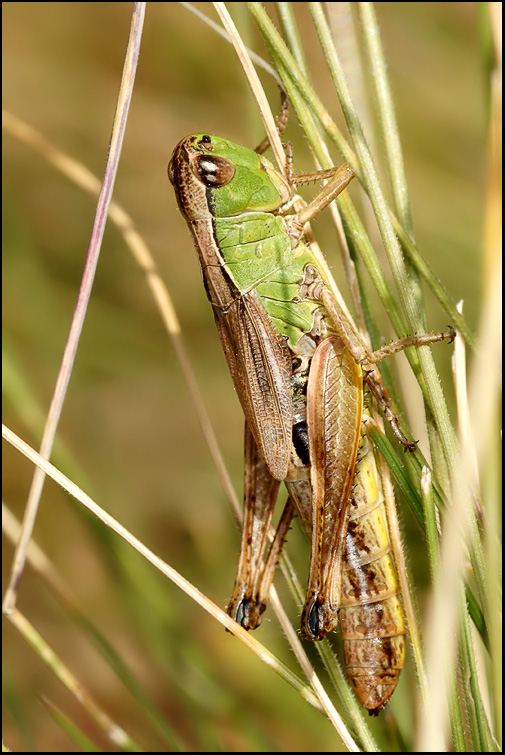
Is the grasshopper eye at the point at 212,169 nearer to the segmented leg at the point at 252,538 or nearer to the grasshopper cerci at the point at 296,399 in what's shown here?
the grasshopper cerci at the point at 296,399

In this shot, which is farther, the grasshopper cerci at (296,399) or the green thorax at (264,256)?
the green thorax at (264,256)

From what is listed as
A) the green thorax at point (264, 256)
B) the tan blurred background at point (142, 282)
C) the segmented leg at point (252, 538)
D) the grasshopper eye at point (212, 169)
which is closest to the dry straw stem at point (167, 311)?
the segmented leg at point (252, 538)

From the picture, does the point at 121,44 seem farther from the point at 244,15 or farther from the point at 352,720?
the point at 352,720

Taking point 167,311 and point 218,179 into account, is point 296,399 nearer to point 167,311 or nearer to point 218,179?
point 167,311

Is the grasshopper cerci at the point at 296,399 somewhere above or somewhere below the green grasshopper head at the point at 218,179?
below

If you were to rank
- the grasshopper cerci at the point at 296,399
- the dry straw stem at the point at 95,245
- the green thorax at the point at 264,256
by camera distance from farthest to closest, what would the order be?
the green thorax at the point at 264,256, the grasshopper cerci at the point at 296,399, the dry straw stem at the point at 95,245

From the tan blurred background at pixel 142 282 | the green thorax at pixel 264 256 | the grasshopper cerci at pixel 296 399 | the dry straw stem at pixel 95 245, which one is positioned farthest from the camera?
the tan blurred background at pixel 142 282

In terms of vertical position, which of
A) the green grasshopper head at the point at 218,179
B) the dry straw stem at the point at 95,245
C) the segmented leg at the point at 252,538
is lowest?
the segmented leg at the point at 252,538

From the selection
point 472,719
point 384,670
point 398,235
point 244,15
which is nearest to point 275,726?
point 384,670

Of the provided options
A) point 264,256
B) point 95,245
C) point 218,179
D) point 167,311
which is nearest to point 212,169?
point 218,179
